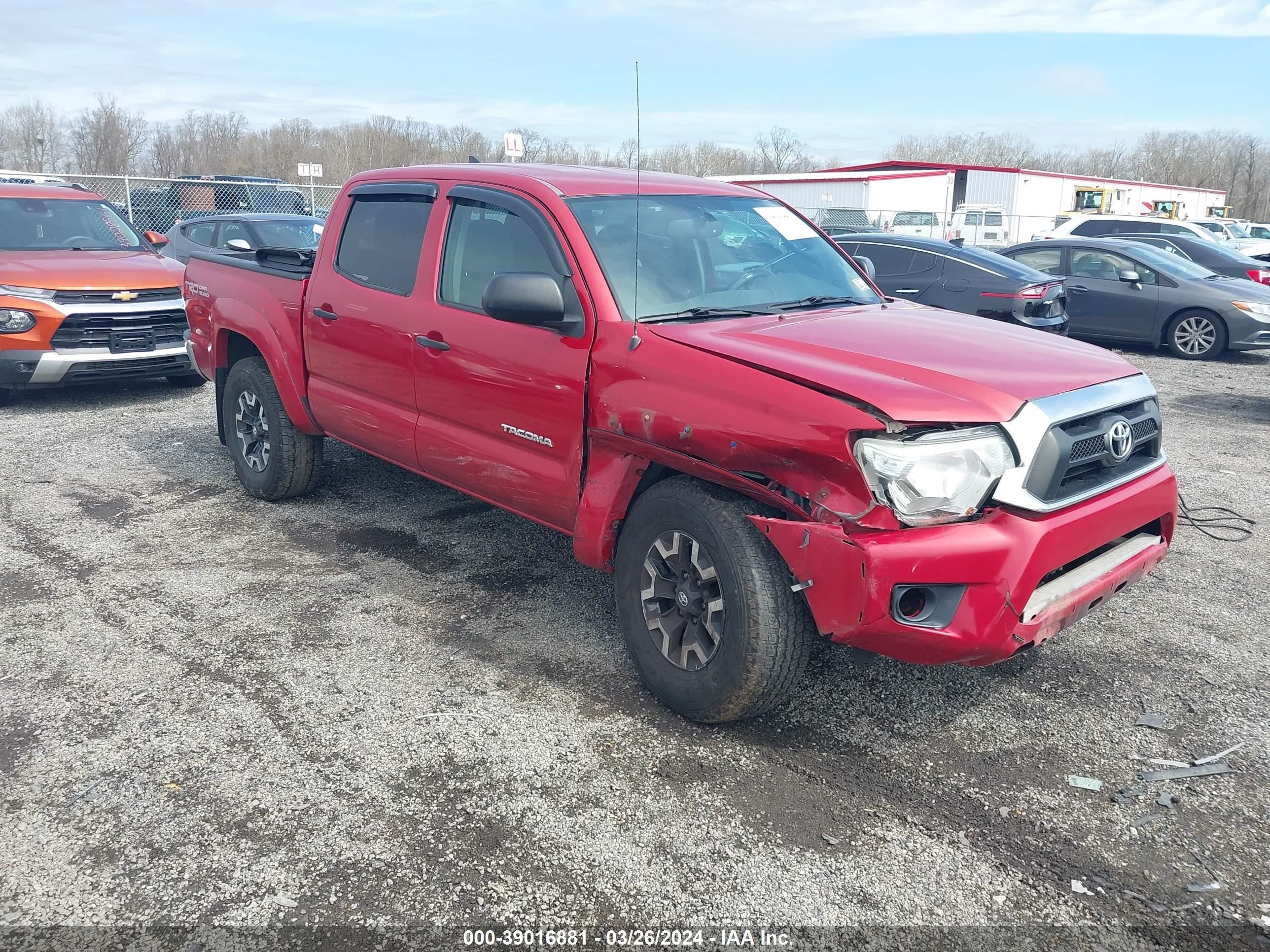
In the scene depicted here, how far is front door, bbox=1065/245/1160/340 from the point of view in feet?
41.4

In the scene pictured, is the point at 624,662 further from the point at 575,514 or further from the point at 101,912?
the point at 101,912

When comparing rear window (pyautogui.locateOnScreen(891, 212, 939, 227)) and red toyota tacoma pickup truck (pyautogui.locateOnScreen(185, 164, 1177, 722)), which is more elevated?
rear window (pyautogui.locateOnScreen(891, 212, 939, 227))

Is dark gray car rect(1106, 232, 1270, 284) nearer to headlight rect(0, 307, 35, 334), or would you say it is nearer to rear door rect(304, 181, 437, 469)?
rear door rect(304, 181, 437, 469)

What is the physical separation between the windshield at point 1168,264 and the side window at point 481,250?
1120 cm

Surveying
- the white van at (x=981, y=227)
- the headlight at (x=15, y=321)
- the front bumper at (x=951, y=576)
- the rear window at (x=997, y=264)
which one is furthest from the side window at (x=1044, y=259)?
the white van at (x=981, y=227)

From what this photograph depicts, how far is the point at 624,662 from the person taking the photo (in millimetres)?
3971

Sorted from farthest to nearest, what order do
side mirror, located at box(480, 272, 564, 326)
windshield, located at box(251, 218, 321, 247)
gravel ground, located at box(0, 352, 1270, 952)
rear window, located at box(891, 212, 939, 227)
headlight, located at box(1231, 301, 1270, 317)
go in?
rear window, located at box(891, 212, 939, 227), headlight, located at box(1231, 301, 1270, 317), windshield, located at box(251, 218, 321, 247), side mirror, located at box(480, 272, 564, 326), gravel ground, located at box(0, 352, 1270, 952)

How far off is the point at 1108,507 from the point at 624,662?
1.89m

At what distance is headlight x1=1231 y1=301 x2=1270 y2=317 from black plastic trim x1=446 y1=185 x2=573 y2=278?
11.3 meters

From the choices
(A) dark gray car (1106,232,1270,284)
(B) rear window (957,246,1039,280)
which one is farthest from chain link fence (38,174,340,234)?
(A) dark gray car (1106,232,1270,284)

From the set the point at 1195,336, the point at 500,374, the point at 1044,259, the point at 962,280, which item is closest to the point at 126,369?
the point at 500,374

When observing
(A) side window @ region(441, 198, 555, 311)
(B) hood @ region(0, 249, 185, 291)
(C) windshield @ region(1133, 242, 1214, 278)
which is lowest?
(C) windshield @ region(1133, 242, 1214, 278)

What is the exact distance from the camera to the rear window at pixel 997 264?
11078 millimetres

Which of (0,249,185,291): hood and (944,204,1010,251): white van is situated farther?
(944,204,1010,251): white van
